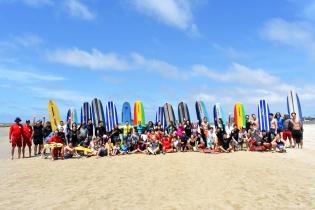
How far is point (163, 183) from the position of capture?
6.93 meters

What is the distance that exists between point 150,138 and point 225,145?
107 inches

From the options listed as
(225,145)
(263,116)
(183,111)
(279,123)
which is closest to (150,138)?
(225,145)

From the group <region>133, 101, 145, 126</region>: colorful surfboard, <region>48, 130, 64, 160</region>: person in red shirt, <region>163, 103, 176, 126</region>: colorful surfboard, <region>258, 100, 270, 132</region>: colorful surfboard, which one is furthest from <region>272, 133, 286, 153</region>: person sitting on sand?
<region>48, 130, 64, 160</region>: person in red shirt

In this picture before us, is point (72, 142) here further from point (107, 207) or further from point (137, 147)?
point (107, 207)

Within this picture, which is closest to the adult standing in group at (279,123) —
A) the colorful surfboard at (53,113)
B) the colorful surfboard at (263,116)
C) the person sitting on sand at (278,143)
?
the person sitting on sand at (278,143)

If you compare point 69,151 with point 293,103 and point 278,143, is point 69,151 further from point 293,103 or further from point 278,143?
point 293,103

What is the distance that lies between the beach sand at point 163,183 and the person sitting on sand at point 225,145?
1.42 meters

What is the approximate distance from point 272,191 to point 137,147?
6882 millimetres

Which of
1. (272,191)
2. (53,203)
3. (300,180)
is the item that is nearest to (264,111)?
(300,180)

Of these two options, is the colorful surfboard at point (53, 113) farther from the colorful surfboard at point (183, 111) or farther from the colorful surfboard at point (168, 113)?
the colorful surfboard at point (183, 111)

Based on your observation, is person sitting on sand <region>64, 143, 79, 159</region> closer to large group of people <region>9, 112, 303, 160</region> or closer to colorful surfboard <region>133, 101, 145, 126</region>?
large group of people <region>9, 112, 303, 160</region>

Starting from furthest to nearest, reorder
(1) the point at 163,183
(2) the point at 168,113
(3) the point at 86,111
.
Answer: (2) the point at 168,113
(3) the point at 86,111
(1) the point at 163,183

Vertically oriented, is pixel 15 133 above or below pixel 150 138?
above

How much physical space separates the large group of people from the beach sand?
116 centimetres
